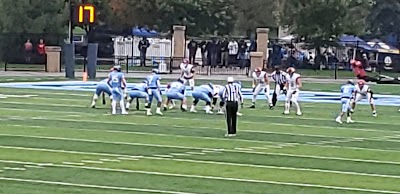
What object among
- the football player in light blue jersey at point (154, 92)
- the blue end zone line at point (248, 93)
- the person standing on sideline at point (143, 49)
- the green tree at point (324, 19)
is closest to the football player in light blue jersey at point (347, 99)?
the football player in light blue jersey at point (154, 92)

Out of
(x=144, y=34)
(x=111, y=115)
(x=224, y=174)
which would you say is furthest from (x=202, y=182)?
(x=144, y=34)

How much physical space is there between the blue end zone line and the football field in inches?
253

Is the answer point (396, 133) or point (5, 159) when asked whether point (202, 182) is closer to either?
point (5, 159)

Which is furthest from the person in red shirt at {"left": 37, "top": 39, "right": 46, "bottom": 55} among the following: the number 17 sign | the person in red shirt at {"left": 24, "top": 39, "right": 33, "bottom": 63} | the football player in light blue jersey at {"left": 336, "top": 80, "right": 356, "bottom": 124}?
the football player in light blue jersey at {"left": 336, "top": 80, "right": 356, "bottom": 124}

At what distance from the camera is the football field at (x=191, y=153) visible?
1680 cm

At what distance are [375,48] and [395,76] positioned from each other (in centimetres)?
906

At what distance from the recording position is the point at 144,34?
70.4 metres

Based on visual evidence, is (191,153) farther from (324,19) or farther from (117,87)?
(324,19)

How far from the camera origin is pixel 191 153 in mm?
21062

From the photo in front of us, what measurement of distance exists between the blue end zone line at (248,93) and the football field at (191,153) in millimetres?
6419

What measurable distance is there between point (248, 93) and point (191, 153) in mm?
20127

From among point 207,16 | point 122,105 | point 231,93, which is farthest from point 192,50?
point 231,93

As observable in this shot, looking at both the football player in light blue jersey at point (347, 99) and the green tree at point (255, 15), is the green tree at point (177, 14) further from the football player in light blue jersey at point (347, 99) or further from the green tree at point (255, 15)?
the football player in light blue jersey at point (347, 99)

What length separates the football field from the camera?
1680cm
